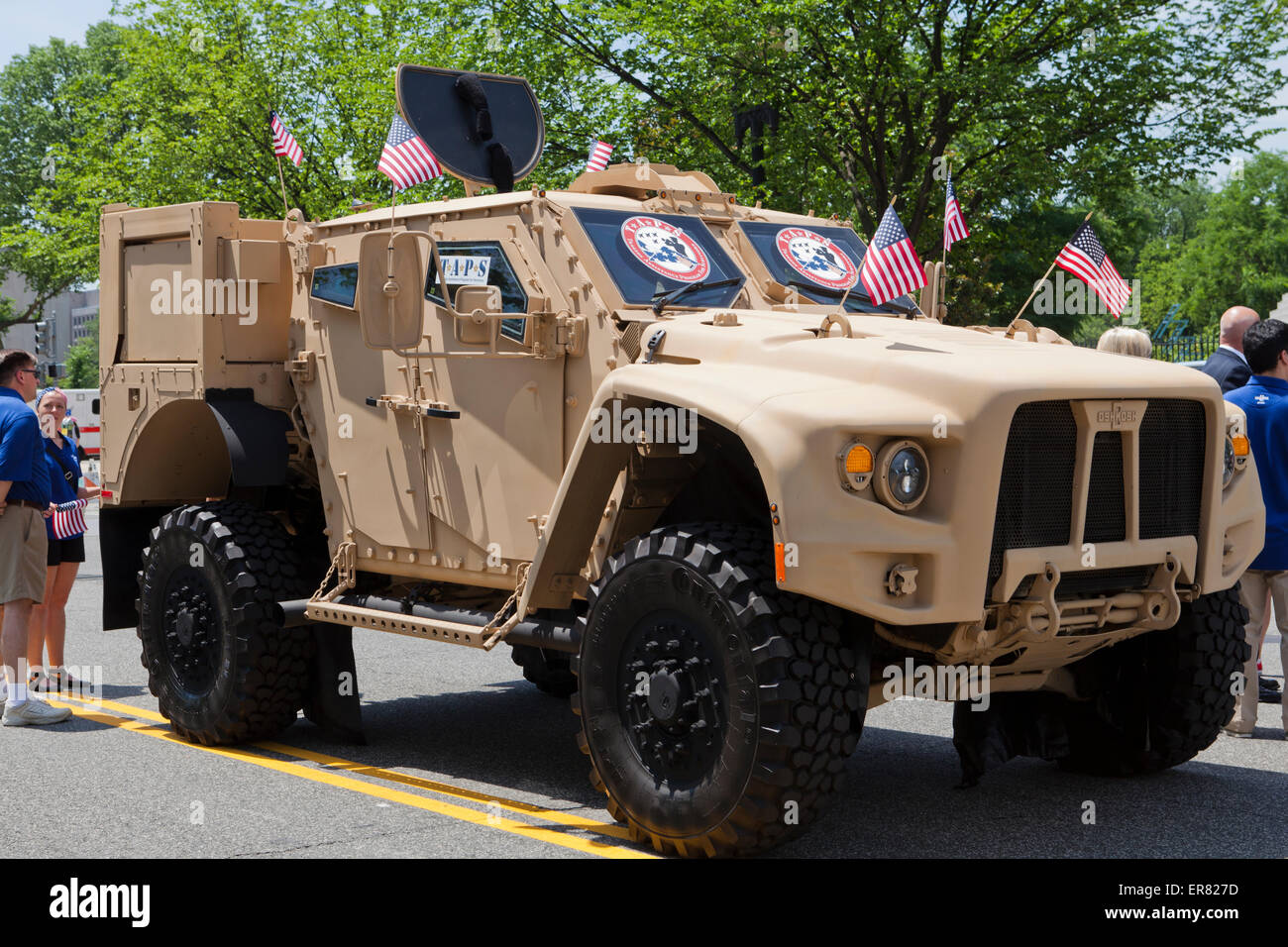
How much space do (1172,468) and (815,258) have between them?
7.17 feet

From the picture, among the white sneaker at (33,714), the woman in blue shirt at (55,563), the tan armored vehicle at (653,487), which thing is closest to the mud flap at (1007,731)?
the tan armored vehicle at (653,487)

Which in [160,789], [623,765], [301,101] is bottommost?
[160,789]

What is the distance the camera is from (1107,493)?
550 cm

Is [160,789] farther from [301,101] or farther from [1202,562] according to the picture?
[301,101]

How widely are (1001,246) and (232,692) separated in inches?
565

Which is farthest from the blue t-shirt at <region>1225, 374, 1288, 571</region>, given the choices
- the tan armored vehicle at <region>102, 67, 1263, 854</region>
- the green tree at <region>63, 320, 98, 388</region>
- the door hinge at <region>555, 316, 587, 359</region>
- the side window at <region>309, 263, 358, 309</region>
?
the green tree at <region>63, 320, 98, 388</region>

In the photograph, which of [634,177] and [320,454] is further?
[320,454]

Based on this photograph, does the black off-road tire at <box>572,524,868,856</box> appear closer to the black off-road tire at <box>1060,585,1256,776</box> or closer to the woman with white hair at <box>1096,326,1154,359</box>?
the black off-road tire at <box>1060,585,1256,776</box>

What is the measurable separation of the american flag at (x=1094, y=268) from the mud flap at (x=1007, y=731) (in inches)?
73.6

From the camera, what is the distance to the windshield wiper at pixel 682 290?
636cm

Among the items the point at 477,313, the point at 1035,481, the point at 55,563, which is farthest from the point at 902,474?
the point at 55,563

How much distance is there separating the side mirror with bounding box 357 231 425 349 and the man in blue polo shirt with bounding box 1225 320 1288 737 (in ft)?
13.6
